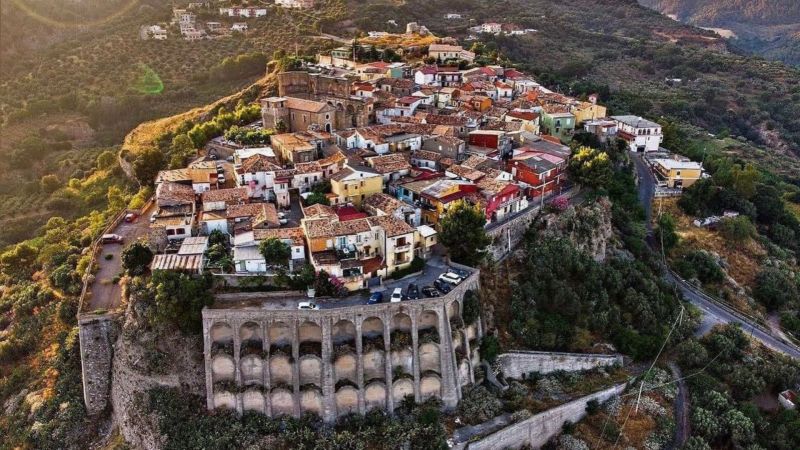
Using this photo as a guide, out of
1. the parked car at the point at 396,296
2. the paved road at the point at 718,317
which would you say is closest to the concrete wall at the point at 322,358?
the parked car at the point at 396,296

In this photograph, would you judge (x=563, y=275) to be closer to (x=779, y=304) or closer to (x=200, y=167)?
(x=779, y=304)

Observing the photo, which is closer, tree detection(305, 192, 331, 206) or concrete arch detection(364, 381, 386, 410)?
concrete arch detection(364, 381, 386, 410)

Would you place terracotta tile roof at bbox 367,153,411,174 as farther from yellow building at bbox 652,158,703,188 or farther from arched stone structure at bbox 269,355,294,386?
yellow building at bbox 652,158,703,188

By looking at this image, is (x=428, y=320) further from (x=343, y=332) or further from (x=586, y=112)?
(x=586, y=112)

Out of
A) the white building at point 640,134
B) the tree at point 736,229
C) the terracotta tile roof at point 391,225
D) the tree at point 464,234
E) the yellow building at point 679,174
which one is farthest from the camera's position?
the white building at point 640,134

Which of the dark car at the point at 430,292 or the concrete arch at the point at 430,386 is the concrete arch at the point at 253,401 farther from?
the dark car at the point at 430,292

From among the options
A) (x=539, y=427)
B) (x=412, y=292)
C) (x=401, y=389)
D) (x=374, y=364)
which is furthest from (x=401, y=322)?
(x=539, y=427)

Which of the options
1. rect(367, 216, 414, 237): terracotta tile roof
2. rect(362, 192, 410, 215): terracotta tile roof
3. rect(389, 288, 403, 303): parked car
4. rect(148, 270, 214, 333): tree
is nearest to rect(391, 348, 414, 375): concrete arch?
rect(389, 288, 403, 303): parked car
